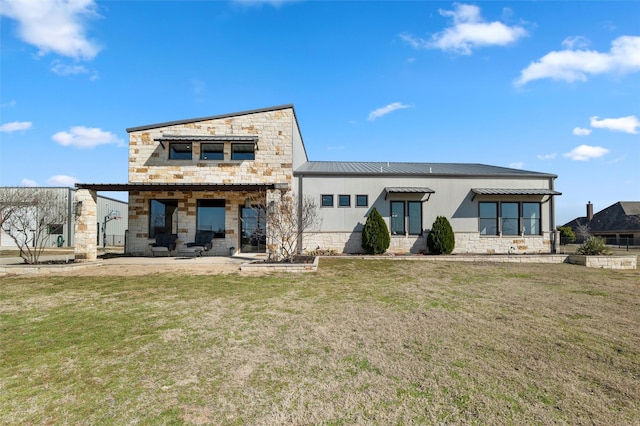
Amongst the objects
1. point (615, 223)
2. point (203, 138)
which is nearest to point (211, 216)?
point (203, 138)

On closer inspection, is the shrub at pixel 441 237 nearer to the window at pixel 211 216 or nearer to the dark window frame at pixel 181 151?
the window at pixel 211 216

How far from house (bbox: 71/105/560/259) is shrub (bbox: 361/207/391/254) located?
27.1 inches

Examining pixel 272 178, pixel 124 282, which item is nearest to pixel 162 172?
pixel 272 178

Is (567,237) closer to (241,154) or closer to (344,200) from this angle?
(344,200)

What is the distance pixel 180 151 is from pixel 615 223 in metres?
50.9

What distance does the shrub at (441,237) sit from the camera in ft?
52.2

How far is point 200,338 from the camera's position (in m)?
4.70

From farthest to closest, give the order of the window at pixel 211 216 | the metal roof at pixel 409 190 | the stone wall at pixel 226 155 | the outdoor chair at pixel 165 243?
the metal roof at pixel 409 190 < the stone wall at pixel 226 155 < the window at pixel 211 216 < the outdoor chair at pixel 165 243

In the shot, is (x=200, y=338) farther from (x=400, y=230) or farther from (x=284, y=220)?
(x=400, y=230)

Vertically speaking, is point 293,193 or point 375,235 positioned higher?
point 293,193

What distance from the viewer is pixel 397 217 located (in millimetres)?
16859

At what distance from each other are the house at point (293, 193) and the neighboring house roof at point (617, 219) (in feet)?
102

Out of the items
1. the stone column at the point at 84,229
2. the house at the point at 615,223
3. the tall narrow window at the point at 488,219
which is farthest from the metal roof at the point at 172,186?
the house at the point at 615,223

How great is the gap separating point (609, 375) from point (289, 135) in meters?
15.0
